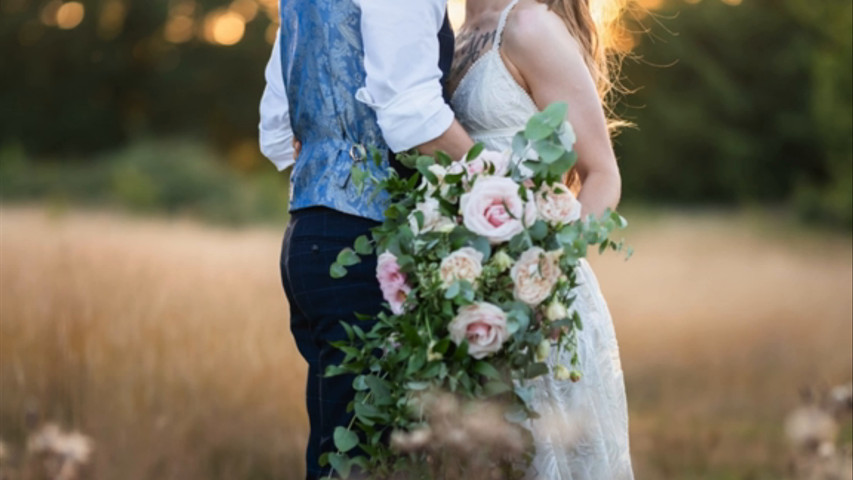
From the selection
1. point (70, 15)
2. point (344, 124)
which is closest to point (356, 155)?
point (344, 124)

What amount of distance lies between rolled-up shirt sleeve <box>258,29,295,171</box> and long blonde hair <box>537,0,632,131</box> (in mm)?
800

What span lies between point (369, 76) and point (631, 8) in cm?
119

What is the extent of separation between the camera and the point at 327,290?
2.51 m

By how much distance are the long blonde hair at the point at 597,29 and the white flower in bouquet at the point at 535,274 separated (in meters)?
0.83

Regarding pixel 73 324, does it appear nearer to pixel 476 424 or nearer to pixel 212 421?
pixel 212 421

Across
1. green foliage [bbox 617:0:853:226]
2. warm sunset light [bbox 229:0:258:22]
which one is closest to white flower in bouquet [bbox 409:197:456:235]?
green foliage [bbox 617:0:853:226]

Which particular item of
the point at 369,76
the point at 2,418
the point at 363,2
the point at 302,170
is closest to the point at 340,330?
the point at 302,170

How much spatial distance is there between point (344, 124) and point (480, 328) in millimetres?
664

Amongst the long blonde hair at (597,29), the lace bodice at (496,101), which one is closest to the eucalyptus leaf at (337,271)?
A: the lace bodice at (496,101)

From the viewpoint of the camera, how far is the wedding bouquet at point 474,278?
2.15m

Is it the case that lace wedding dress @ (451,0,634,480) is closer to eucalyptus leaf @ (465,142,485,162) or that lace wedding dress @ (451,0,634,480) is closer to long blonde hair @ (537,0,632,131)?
long blonde hair @ (537,0,632,131)

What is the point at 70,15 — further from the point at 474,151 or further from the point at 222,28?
the point at 474,151

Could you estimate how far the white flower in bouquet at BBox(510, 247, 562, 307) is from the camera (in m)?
2.15

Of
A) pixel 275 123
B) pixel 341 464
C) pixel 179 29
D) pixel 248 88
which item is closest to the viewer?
pixel 341 464
